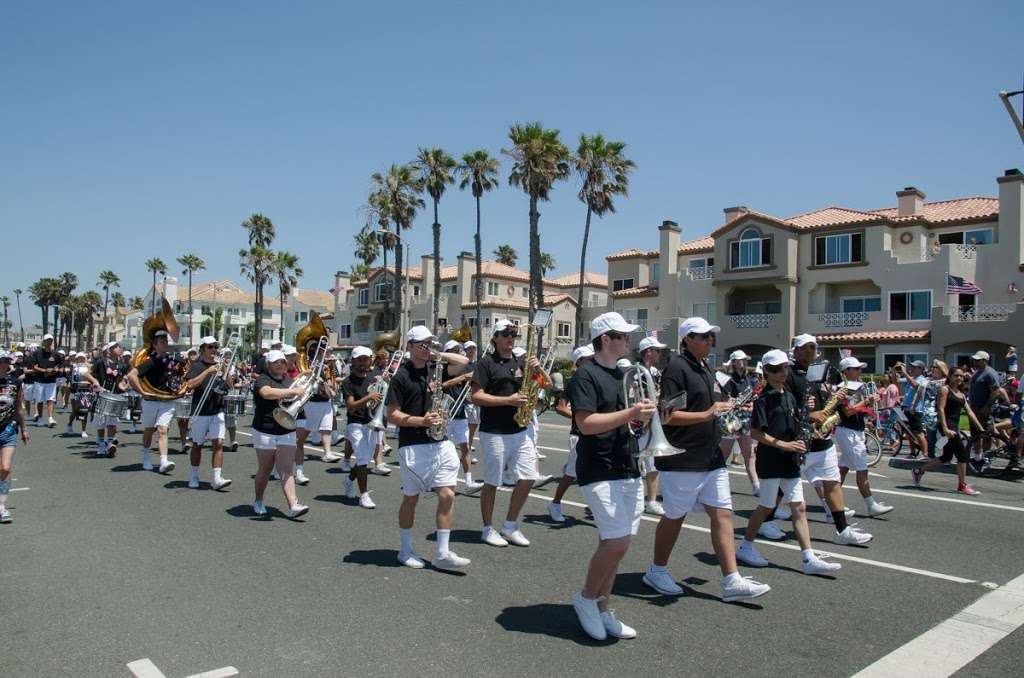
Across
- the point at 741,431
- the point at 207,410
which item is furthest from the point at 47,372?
the point at 741,431

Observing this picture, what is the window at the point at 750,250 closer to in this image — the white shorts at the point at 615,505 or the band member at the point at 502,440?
the band member at the point at 502,440

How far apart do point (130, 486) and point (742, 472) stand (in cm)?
939

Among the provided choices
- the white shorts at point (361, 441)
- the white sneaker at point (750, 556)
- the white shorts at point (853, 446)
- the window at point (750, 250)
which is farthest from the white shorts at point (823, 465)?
→ the window at point (750, 250)

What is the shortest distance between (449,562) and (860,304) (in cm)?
→ 3569

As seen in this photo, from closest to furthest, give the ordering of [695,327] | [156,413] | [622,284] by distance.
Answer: [695,327], [156,413], [622,284]

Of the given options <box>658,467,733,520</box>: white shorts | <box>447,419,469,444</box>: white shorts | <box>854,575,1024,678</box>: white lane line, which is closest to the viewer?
<box>854,575,1024,678</box>: white lane line

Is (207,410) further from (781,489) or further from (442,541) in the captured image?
(781,489)

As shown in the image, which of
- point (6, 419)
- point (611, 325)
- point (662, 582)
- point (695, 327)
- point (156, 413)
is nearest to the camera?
point (611, 325)

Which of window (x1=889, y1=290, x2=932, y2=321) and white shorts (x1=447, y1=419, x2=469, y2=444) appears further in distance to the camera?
window (x1=889, y1=290, x2=932, y2=321)

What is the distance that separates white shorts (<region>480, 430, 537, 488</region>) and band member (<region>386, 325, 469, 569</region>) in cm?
84

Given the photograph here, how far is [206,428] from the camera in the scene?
10.4 m

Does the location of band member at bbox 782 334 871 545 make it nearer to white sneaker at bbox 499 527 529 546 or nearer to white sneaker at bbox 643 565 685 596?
white sneaker at bbox 643 565 685 596

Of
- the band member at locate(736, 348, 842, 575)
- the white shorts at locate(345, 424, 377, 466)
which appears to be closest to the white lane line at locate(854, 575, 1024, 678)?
the band member at locate(736, 348, 842, 575)

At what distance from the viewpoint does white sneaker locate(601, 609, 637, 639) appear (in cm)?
484
